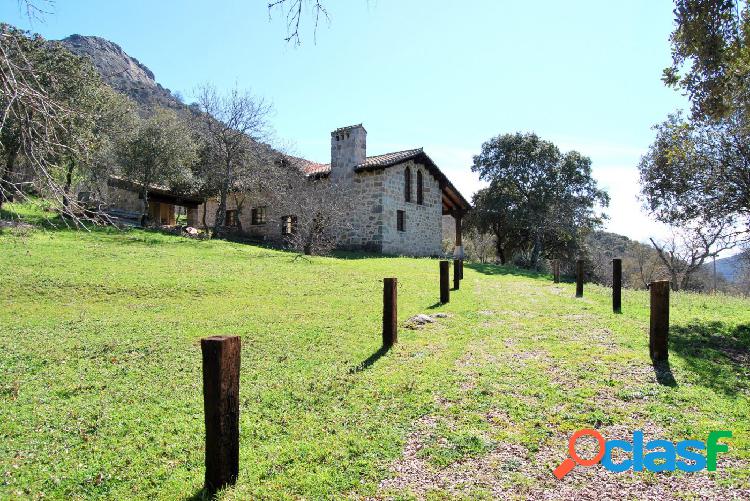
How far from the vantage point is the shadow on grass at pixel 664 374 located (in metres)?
5.00

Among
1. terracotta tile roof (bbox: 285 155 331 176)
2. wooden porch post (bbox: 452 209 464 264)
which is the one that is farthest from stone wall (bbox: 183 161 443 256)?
terracotta tile roof (bbox: 285 155 331 176)

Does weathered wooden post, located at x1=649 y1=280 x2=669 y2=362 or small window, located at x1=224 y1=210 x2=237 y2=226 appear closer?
weathered wooden post, located at x1=649 y1=280 x2=669 y2=362

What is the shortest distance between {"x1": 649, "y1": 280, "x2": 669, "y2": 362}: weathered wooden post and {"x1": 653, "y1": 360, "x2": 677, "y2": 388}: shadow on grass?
133mm

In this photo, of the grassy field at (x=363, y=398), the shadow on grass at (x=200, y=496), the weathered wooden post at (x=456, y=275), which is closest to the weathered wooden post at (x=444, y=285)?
the grassy field at (x=363, y=398)

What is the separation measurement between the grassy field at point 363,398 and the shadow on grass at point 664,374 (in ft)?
0.14

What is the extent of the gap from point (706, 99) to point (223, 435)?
30.8 feet

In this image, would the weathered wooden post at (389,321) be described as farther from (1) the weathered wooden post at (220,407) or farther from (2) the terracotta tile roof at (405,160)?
(2) the terracotta tile roof at (405,160)

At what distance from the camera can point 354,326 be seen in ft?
27.8

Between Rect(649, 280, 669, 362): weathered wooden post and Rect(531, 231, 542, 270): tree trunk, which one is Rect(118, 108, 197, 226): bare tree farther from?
Rect(649, 280, 669, 362): weathered wooden post

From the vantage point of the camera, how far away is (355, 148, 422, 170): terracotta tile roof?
26094mm

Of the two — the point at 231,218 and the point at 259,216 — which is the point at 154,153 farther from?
the point at 231,218

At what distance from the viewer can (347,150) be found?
27.9 metres

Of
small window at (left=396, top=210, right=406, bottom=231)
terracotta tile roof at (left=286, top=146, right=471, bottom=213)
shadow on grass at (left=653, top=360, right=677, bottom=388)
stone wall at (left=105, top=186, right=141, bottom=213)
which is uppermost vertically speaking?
terracotta tile roof at (left=286, top=146, right=471, bottom=213)

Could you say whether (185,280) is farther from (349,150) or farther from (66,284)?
(349,150)
